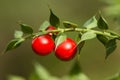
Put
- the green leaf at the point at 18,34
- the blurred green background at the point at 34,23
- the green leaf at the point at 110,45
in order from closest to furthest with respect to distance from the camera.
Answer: the green leaf at the point at 110,45
the green leaf at the point at 18,34
the blurred green background at the point at 34,23

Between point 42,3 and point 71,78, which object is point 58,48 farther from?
point 42,3

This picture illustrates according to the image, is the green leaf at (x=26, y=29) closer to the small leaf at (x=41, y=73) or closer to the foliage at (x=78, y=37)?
the foliage at (x=78, y=37)

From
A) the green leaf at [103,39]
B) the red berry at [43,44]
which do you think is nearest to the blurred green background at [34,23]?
the red berry at [43,44]

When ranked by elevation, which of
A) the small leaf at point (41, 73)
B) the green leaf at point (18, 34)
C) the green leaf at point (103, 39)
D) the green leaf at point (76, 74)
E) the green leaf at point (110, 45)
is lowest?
the green leaf at point (76, 74)

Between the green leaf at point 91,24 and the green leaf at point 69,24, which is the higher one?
the green leaf at point 69,24

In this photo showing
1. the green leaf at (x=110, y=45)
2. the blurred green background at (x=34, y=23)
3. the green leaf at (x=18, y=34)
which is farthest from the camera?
the blurred green background at (x=34, y=23)

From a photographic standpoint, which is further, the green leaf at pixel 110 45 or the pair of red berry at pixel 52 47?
the pair of red berry at pixel 52 47

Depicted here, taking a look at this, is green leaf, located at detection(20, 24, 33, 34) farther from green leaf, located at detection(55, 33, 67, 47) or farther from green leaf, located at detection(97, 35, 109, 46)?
green leaf, located at detection(97, 35, 109, 46)

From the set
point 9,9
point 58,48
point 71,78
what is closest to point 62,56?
point 58,48
